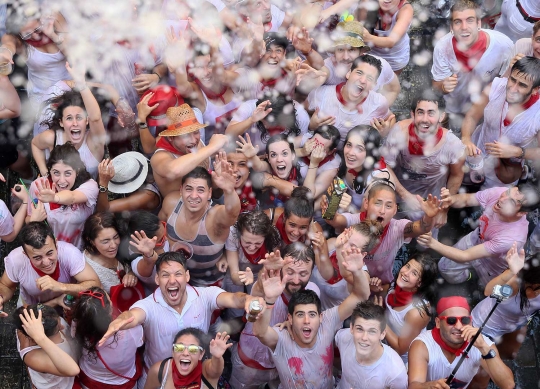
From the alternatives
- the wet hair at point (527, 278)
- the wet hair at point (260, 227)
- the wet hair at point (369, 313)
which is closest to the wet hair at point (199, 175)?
the wet hair at point (260, 227)

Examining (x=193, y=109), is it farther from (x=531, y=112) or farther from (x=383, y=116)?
(x=531, y=112)

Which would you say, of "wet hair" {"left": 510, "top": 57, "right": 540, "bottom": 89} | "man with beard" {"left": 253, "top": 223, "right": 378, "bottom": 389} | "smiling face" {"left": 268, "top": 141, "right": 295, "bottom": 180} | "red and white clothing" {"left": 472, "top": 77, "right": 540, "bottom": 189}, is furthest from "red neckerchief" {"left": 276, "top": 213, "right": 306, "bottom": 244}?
"wet hair" {"left": 510, "top": 57, "right": 540, "bottom": 89}

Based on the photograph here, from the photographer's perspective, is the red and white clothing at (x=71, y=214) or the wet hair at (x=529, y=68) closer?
the red and white clothing at (x=71, y=214)

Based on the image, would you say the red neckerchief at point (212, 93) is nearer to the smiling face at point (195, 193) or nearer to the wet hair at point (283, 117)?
the wet hair at point (283, 117)

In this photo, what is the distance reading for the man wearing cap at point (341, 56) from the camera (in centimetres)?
624

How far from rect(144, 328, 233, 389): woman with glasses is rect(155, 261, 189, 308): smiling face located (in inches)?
9.8

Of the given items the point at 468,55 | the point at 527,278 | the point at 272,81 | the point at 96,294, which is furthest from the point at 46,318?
the point at 468,55

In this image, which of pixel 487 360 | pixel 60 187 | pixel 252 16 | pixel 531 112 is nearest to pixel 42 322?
pixel 60 187

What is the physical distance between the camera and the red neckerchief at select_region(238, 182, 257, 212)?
576 cm

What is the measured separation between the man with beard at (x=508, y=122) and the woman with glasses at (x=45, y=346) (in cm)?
324

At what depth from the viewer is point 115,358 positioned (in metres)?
4.74

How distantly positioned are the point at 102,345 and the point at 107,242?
2.51ft

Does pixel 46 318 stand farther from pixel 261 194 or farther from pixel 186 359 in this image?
pixel 261 194

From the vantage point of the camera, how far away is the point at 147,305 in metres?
4.87
